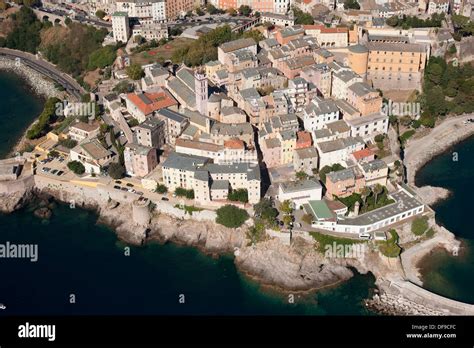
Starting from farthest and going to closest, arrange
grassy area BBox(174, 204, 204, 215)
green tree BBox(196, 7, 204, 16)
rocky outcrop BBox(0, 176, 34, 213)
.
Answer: green tree BBox(196, 7, 204, 16)
rocky outcrop BBox(0, 176, 34, 213)
grassy area BBox(174, 204, 204, 215)

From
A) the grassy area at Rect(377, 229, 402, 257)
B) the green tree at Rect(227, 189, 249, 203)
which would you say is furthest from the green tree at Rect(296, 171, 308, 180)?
the grassy area at Rect(377, 229, 402, 257)

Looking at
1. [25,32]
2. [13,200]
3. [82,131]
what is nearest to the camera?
[13,200]

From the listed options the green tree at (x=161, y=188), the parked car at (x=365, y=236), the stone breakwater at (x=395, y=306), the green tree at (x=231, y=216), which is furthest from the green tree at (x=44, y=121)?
the stone breakwater at (x=395, y=306)

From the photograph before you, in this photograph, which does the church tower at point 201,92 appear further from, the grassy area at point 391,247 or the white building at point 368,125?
the grassy area at point 391,247

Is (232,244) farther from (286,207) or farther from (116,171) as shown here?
(116,171)

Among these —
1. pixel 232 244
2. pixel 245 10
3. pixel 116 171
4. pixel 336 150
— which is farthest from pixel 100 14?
pixel 232 244

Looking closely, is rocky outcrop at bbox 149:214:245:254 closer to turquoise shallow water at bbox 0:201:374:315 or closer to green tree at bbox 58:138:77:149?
turquoise shallow water at bbox 0:201:374:315
